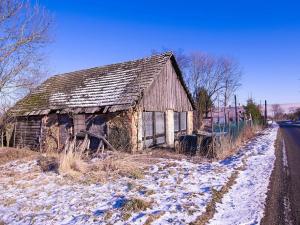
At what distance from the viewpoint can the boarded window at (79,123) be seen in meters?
15.1

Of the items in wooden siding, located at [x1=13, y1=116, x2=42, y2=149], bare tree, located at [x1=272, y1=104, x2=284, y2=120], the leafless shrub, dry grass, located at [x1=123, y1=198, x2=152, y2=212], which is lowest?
dry grass, located at [x1=123, y1=198, x2=152, y2=212]

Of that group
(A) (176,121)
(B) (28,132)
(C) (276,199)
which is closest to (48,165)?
(C) (276,199)

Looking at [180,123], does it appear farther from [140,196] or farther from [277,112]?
[277,112]

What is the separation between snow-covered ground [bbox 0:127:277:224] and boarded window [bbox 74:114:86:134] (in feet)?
17.7

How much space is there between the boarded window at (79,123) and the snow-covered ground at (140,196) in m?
5.39

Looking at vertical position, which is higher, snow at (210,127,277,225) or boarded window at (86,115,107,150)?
boarded window at (86,115,107,150)

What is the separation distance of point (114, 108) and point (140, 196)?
24.5ft

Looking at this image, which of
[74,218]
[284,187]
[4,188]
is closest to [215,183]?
[284,187]

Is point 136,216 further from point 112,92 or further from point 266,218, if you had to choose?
point 112,92

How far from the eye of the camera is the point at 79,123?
1523 centimetres

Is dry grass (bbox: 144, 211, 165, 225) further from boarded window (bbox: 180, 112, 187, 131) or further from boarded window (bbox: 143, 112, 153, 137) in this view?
boarded window (bbox: 180, 112, 187, 131)

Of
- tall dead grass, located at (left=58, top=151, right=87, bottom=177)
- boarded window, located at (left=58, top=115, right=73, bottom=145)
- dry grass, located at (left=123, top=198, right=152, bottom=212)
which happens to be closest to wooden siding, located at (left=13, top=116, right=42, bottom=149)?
boarded window, located at (left=58, top=115, right=73, bottom=145)

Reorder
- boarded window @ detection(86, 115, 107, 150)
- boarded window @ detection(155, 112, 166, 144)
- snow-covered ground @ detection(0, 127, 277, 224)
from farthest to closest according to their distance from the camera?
boarded window @ detection(155, 112, 166, 144)
boarded window @ detection(86, 115, 107, 150)
snow-covered ground @ detection(0, 127, 277, 224)

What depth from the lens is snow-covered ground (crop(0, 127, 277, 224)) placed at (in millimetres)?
5293
